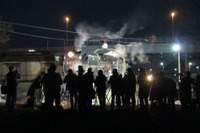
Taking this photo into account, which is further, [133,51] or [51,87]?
[133,51]

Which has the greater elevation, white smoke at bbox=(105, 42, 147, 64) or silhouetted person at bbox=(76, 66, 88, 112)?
white smoke at bbox=(105, 42, 147, 64)

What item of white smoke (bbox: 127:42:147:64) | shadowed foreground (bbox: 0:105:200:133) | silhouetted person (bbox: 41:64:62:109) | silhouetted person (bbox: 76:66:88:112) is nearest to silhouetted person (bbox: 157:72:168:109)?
shadowed foreground (bbox: 0:105:200:133)

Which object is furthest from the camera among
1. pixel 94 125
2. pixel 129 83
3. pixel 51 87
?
pixel 129 83

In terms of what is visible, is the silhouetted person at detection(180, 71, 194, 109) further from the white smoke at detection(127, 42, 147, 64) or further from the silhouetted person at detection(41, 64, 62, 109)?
the white smoke at detection(127, 42, 147, 64)

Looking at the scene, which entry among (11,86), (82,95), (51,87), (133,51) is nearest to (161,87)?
(82,95)

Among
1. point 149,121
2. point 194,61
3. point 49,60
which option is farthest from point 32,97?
point 194,61

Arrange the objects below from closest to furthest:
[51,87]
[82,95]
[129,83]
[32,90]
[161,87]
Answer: [51,87] < [82,95] < [129,83] < [161,87] < [32,90]

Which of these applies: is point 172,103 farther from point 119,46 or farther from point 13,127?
point 119,46

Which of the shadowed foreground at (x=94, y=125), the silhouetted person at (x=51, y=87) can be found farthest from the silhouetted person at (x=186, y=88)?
the silhouetted person at (x=51, y=87)

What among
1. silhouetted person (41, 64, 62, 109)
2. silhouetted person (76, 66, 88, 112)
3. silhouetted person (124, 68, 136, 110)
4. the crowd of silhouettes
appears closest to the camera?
silhouetted person (41, 64, 62, 109)

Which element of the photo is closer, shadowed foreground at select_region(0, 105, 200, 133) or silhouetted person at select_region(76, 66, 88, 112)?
shadowed foreground at select_region(0, 105, 200, 133)

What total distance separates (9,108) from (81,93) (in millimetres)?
3105

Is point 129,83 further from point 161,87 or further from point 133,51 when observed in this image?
point 133,51

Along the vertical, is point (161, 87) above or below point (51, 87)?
below
